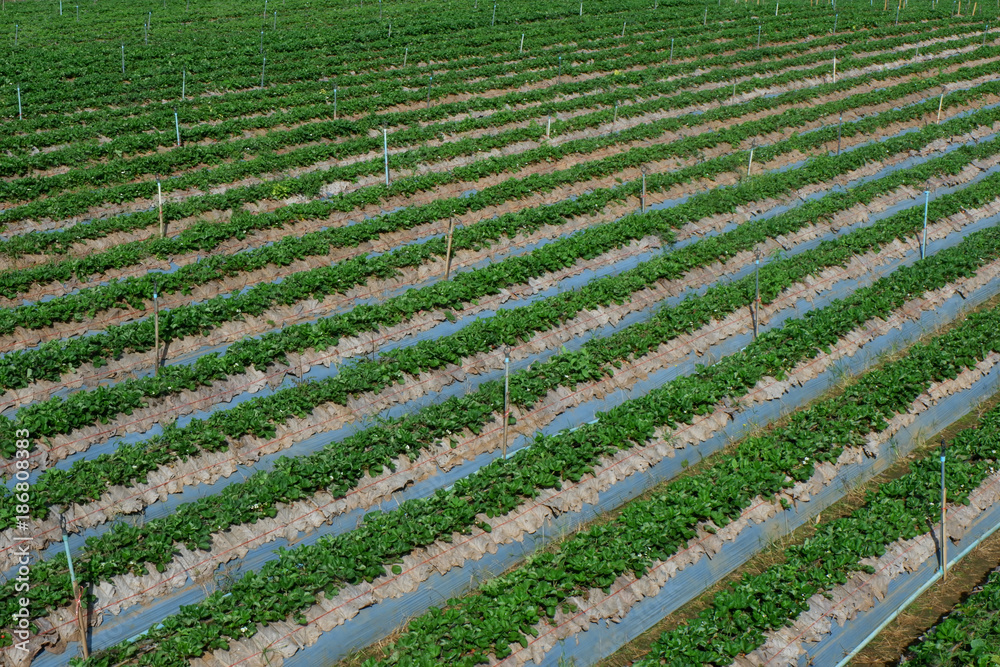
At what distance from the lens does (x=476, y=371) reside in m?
Answer: 13.0

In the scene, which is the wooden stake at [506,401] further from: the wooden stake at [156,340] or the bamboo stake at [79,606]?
the bamboo stake at [79,606]

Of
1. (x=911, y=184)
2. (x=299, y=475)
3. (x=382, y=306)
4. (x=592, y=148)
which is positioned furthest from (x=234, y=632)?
(x=911, y=184)

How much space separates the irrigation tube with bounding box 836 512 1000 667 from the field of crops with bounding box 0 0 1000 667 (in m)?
0.09

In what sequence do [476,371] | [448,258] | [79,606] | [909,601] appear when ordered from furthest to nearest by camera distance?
[448,258]
[476,371]
[909,601]
[79,606]

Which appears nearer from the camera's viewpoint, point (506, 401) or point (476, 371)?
point (506, 401)

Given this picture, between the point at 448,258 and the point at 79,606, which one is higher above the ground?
the point at 448,258

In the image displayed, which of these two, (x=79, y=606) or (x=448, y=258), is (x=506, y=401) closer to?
(x=448, y=258)

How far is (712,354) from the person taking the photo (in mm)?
13852

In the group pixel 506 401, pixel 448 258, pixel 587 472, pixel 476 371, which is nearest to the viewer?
pixel 587 472

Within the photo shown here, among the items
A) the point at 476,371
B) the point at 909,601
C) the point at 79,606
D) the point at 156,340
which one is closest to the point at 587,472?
the point at 476,371

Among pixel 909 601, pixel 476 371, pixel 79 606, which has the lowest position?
pixel 909 601

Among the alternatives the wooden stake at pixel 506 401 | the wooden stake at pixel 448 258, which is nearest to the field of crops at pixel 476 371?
the wooden stake at pixel 506 401

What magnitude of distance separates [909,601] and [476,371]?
19.8ft

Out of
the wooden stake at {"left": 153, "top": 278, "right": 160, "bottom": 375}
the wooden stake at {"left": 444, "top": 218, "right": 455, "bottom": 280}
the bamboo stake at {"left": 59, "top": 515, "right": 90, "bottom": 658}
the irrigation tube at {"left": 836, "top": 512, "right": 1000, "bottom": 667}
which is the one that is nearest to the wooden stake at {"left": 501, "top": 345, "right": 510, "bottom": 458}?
the wooden stake at {"left": 444, "top": 218, "right": 455, "bottom": 280}
